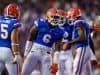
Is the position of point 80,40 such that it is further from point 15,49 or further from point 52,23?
point 15,49

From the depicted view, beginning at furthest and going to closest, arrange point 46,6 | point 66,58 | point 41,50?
point 46,6 → point 66,58 → point 41,50

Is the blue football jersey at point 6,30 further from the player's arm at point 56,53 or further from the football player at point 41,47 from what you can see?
the player's arm at point 56,53

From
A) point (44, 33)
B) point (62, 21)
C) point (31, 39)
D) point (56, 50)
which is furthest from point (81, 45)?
point (31, 39)

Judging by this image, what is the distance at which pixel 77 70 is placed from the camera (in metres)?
9.48

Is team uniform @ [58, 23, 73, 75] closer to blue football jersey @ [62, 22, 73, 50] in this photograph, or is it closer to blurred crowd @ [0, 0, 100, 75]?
blue football jersey @ [62, 22, 73, 50]

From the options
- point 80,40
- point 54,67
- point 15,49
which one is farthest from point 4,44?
point 80,40

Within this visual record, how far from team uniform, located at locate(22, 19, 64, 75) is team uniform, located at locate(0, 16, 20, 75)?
1.13 ft

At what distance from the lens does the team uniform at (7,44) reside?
8.73m

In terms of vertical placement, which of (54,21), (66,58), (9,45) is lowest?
(66,58)

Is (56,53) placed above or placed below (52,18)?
below

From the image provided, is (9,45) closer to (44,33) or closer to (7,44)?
(7,44)

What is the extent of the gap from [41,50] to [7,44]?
66 cm

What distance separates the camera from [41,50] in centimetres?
910

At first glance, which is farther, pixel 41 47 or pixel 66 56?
pixel 66 56
